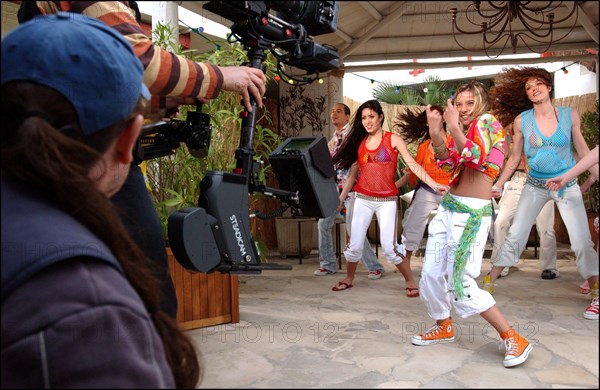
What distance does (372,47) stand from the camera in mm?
2117

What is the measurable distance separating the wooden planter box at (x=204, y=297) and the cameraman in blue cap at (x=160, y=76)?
1.28 m

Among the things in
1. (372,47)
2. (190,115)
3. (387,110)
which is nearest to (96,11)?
(190,115)

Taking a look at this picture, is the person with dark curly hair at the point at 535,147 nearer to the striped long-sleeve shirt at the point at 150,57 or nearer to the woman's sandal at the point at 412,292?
the woman's sandal at the point at 412,292

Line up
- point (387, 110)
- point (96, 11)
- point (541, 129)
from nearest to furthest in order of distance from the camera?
1. point (96, 11)
2. point (541, 129)
3. point (387, 110)

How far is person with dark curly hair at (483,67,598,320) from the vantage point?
1764mm

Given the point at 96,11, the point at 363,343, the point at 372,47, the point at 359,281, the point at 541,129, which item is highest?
the point at 372,47

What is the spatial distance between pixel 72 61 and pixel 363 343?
726mm

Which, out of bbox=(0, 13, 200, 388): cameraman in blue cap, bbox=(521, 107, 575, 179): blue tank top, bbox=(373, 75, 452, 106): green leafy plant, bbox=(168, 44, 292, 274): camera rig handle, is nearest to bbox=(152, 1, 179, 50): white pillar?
bbox=(0, 13, 200, 388): cameraman in blue cap

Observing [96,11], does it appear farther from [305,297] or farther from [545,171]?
[305,297]

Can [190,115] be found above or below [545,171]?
above

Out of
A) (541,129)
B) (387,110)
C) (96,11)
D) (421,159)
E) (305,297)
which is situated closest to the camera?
(96,11)

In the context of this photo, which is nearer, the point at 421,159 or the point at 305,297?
the point at 305,297

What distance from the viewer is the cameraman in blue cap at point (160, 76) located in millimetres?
749

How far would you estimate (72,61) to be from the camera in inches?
16.5
